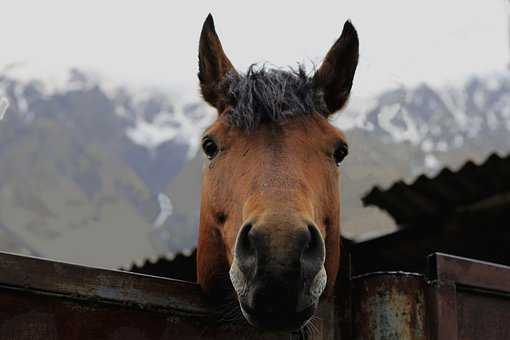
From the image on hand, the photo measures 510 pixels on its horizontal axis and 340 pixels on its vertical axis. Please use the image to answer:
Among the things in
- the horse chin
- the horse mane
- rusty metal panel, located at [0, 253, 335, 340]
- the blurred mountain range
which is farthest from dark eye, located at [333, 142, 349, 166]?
the blurred mountain range

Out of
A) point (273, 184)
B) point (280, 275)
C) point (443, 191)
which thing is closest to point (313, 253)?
point (280, 275)

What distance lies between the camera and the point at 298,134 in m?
2.91

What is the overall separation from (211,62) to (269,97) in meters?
0.69

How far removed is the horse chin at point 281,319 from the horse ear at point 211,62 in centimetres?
154

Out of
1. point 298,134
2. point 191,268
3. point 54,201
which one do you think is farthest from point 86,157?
point 298,134

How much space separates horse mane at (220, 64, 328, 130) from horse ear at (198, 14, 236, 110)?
0.64 feet

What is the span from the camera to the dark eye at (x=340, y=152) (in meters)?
3.11

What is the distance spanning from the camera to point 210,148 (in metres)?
3.12

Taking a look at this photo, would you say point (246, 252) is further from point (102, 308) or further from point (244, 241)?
point (102, 308)

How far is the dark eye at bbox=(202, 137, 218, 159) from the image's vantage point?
10.2ft

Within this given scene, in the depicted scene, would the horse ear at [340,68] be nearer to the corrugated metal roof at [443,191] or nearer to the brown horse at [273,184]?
the brown horse at [273,184]

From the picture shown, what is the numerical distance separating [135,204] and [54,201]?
731cm

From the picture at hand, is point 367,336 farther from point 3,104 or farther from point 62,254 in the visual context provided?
point 62,254

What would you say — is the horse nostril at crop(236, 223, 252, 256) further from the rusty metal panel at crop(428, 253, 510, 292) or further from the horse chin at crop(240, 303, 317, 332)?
the rusty metal panel at crop(428, 253, 510, 292)
